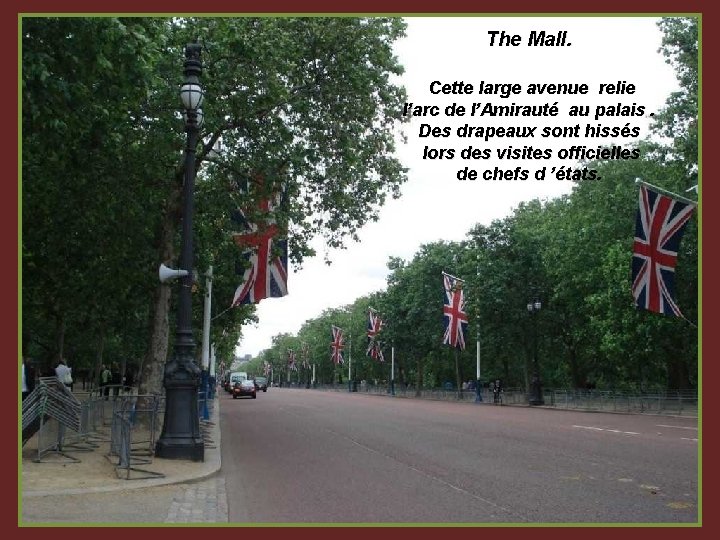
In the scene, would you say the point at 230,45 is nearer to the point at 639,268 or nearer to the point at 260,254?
the point at 260,254

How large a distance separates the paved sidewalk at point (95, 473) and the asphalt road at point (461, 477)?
2.25 ft

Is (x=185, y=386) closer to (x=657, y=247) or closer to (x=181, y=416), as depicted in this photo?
(x=181, y=416)

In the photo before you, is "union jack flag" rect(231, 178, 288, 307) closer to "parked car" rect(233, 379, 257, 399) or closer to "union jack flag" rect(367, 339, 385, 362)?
"parked car" rect(233, 379, 257, 399)

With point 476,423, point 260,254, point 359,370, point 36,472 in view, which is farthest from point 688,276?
point 359,370

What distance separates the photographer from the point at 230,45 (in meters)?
18.2

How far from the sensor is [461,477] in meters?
12.0

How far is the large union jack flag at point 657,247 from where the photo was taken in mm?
23359

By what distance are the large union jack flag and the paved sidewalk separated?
623 inches

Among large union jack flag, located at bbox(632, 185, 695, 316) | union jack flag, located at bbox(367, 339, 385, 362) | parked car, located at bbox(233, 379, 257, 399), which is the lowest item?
parked car, located at bbox(233, 379, 257, 399)

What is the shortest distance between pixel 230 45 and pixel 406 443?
34.3 feet

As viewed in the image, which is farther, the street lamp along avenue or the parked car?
the parked car

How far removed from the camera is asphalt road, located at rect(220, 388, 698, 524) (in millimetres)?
8898

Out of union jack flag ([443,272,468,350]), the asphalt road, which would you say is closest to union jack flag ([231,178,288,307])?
the asphalt road

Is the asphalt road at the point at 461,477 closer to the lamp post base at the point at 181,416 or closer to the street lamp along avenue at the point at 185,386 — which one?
the lamp post base at the point at 181,416
